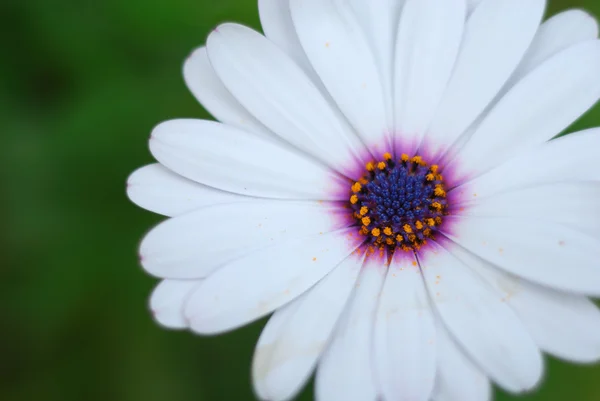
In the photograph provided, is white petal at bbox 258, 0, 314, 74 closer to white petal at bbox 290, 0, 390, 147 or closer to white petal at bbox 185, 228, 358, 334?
white petal at bbox 290, 0, 390, 147

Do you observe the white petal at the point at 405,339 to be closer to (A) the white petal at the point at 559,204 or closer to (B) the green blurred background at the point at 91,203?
(A) the white petal at the point at 559,204

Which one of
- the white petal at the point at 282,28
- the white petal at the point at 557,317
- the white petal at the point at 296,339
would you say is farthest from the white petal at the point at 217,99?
the white petal at the point at 557,317

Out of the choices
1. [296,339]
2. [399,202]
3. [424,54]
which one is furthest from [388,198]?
[296,339]

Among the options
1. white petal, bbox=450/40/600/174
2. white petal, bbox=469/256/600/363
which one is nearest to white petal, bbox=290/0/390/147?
white petal, bbox=450/40/600/174

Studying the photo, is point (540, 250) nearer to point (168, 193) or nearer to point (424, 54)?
point (424, 54)

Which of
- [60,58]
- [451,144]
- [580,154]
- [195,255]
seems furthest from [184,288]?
[60,58]

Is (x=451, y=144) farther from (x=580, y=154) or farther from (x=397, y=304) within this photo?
(x=397, y=304)
